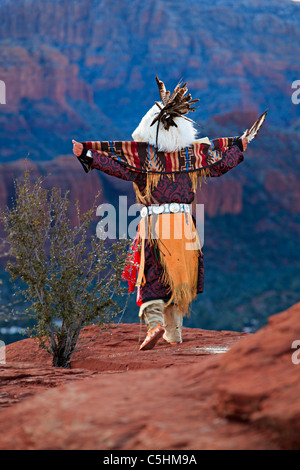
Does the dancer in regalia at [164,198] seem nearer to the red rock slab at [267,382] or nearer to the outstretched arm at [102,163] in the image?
the outstretched arm at [102,163]

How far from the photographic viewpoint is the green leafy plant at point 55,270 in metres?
3.99

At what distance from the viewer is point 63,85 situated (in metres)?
22.7

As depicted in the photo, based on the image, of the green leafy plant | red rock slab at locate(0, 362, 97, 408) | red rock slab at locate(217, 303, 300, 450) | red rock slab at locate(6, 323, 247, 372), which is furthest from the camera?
the green leafy plant

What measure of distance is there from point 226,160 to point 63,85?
1939cm

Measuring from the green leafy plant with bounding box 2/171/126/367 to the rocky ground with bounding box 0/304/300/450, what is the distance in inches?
92.7

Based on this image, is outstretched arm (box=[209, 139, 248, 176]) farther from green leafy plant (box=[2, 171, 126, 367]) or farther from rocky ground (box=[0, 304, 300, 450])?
rocky ground (box=[0, 304, 300, 450])

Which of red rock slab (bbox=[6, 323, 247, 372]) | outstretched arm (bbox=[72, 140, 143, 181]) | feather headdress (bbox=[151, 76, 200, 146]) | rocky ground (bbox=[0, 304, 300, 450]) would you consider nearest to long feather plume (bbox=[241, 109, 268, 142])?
feather headdress (bbox=[151, 76, 200, 146])

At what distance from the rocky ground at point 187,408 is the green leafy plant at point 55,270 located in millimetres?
2355

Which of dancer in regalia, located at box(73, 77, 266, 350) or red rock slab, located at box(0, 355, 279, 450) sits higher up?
dancer in regalia, located at box(73, 77, 266, 350)

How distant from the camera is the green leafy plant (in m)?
3.99

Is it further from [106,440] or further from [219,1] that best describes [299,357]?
[219,1]

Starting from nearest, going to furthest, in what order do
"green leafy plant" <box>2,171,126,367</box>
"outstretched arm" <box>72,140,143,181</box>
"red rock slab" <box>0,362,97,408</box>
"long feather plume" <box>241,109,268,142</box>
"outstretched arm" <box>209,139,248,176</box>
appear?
"red rock slab" <box>0,362,97,408</box>
"green leafy plant" <box>2,171,126,367</box>
"outstretched arm" <box>72,140,143,181</box>
"outstretched arm" <box>209,139,248,176</box>
"long feather plume" <box>241,109,268,142</box>

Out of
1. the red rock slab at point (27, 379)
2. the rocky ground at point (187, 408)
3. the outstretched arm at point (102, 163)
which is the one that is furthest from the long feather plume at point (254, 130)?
the rocky ground at point (187, 408)
